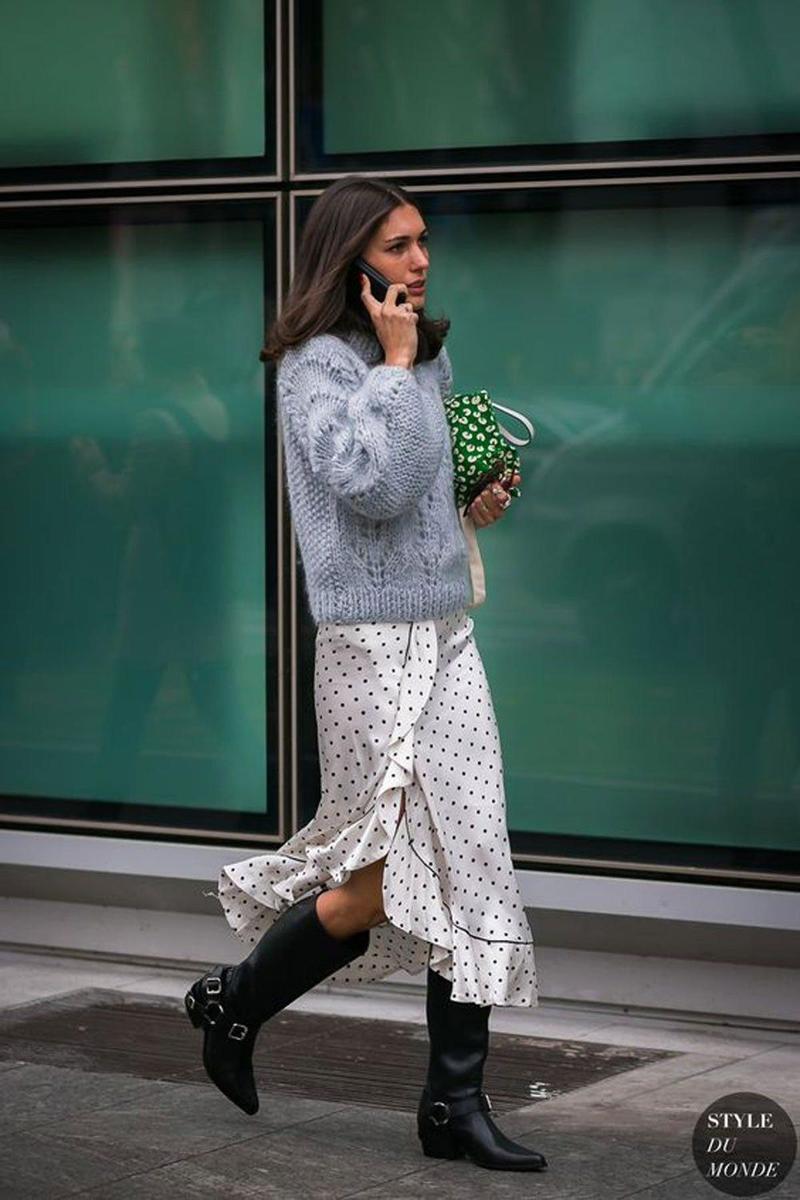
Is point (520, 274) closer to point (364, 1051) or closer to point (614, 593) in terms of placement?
point (614, 593)

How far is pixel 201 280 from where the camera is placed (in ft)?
23.7

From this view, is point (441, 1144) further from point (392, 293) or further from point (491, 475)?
point (392, 293)

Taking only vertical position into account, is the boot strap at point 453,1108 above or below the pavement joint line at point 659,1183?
above

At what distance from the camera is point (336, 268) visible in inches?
202

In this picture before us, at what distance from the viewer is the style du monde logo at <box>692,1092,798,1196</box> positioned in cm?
481

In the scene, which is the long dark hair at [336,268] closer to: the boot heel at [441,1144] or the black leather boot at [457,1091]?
the black leather boot at [457,1091]

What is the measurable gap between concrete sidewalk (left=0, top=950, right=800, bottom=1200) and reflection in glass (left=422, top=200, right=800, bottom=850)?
0.72m

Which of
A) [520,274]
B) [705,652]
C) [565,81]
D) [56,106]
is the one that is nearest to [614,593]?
[705,652]

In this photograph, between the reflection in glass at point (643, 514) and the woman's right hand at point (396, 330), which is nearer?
the woman's right hand at point (396, 330)

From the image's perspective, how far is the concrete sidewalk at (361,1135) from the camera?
15.8ft

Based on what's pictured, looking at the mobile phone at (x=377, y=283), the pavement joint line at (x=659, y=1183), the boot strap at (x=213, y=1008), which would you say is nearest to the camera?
the pavement joint line at (x=659, y=1183)

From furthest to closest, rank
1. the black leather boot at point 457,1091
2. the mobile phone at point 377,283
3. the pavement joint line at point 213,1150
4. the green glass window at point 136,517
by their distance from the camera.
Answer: the green glass window at point 136,517
the mobile phone at point 377,283
the black leather boot at point 457,1091
the pavement joint line at point 213,1150

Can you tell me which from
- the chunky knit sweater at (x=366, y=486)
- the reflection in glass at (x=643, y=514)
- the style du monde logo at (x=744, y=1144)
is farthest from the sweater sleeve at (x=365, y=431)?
the reflection in glass at (x=643, y=514)

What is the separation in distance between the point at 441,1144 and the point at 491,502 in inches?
54.4
